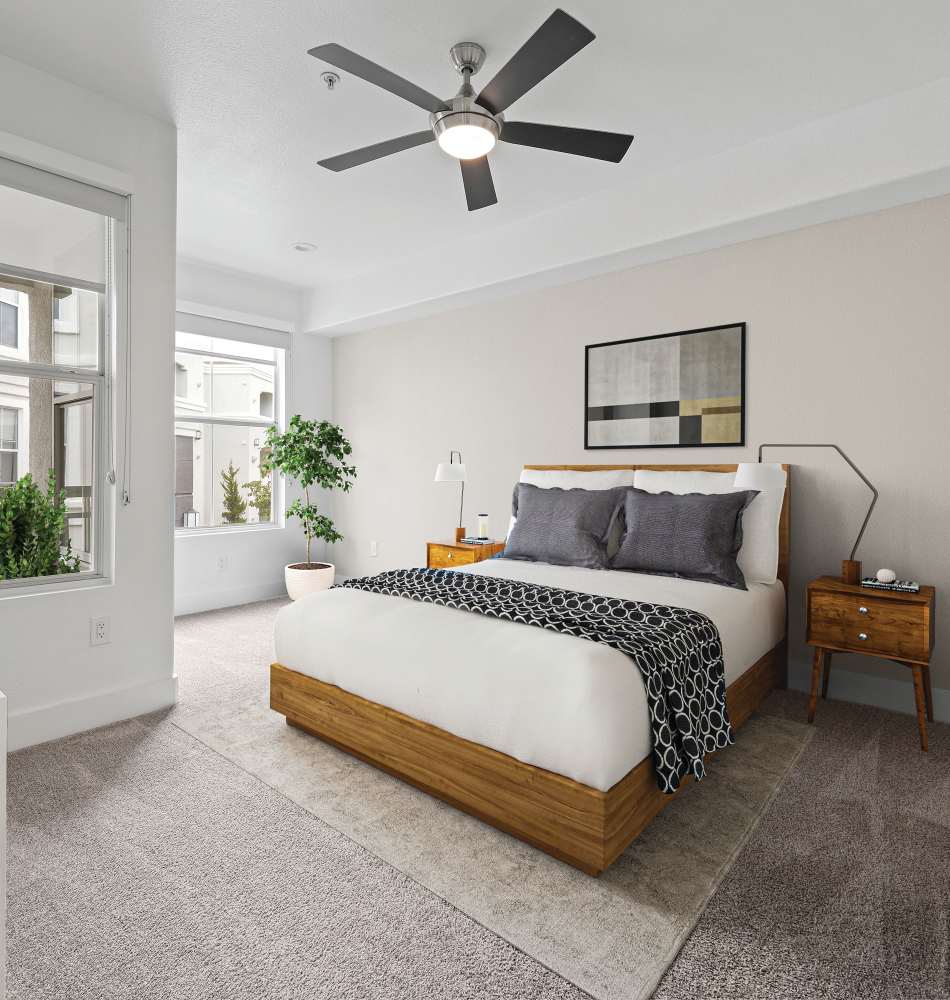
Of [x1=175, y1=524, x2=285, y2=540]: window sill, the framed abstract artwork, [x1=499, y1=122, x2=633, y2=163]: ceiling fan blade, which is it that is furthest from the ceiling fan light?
[x1=175, y1=524, x2=285, y2=540]: window sill

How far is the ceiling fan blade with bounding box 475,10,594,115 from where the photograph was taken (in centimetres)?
178

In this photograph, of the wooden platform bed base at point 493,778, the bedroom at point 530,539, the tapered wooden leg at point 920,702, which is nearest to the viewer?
the bedroom at point 530,539

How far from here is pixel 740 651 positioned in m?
2.66

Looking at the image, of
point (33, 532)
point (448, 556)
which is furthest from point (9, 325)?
point (448, 556)

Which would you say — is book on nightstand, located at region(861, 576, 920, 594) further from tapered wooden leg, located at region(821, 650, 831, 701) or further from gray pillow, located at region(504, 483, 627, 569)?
gray pillow, located at region(504, 483, 627, 569)

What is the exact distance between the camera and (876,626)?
8.88 ft

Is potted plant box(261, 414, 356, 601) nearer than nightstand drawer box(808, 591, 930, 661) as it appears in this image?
No

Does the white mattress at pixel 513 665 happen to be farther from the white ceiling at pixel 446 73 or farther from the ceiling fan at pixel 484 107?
the white ceiling at pixel 446 73

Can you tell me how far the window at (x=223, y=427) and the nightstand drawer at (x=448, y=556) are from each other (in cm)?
201

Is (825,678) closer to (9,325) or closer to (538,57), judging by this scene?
(538,57)

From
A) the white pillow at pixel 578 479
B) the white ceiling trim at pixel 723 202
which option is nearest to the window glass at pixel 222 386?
the white ceiling trim at pixel 723 202

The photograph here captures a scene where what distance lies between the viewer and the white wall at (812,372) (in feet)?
9.80

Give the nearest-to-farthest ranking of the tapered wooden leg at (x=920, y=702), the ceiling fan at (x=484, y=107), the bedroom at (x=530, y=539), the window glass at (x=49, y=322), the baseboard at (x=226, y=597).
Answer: the bedroom at (x=530, y=539)
the ceiling fan at (x=484, y=107)
the tapered wooden leg at (x=920, y=702)
the window glass at (x=49, y=322)
the baseboard at (x=226, y=597)

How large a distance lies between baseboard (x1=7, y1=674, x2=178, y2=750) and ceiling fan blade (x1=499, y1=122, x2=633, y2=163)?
2.87 m
